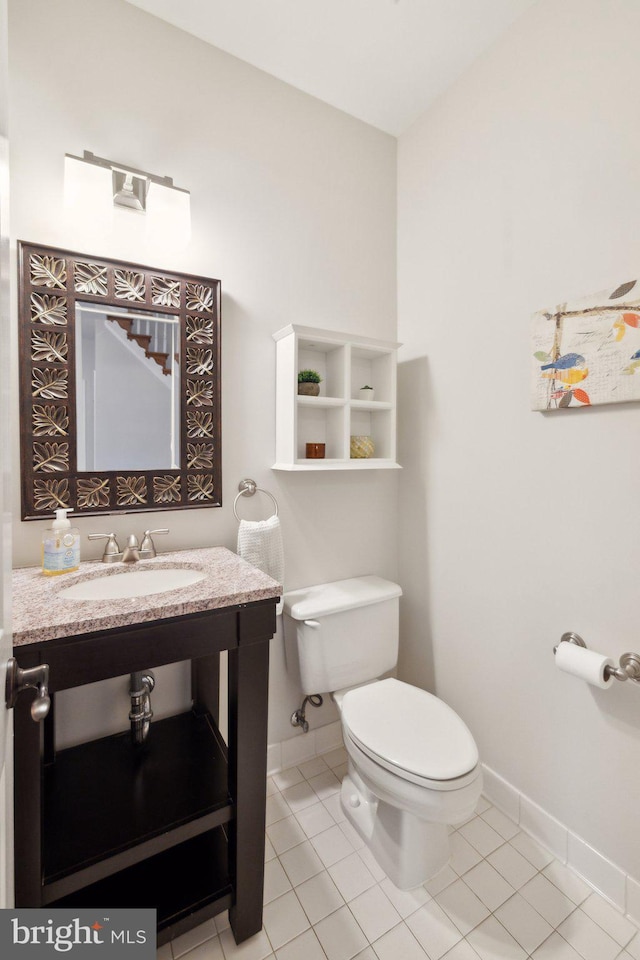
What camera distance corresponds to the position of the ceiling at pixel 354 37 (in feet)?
4.54

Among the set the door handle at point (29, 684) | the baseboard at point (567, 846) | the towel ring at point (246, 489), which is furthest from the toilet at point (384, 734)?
the door handle at point (29, 684)

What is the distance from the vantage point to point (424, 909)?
4.00 feet

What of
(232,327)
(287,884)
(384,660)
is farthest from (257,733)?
(232,327)

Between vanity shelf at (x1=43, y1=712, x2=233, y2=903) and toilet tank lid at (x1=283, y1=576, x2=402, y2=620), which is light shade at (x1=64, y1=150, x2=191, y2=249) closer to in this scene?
toilet tank lid at (x1=283, y1=576, x2=402, y2=620)

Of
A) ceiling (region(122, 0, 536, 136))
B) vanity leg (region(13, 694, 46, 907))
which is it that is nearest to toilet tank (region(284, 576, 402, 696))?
vanity leg (region(13, 694, 46, 907))

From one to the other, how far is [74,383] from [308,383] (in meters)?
0.76

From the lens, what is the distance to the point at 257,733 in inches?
43.2

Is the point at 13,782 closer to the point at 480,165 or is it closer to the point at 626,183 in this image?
the point at 626,183

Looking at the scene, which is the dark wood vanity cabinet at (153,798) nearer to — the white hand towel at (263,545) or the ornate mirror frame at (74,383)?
the white hand towel at (263,545)

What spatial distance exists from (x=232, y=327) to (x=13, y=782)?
1.36m

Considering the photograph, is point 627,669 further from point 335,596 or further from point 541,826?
point 335,596

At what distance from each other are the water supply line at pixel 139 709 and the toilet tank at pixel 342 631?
520 millimetres

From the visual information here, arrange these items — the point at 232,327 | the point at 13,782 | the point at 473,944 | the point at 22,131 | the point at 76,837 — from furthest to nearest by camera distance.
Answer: the point at 232,327, the point at 22,131, the point at 473,944, the point at 76,837, the point at 13,782

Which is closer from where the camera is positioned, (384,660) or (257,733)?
(257,733)
